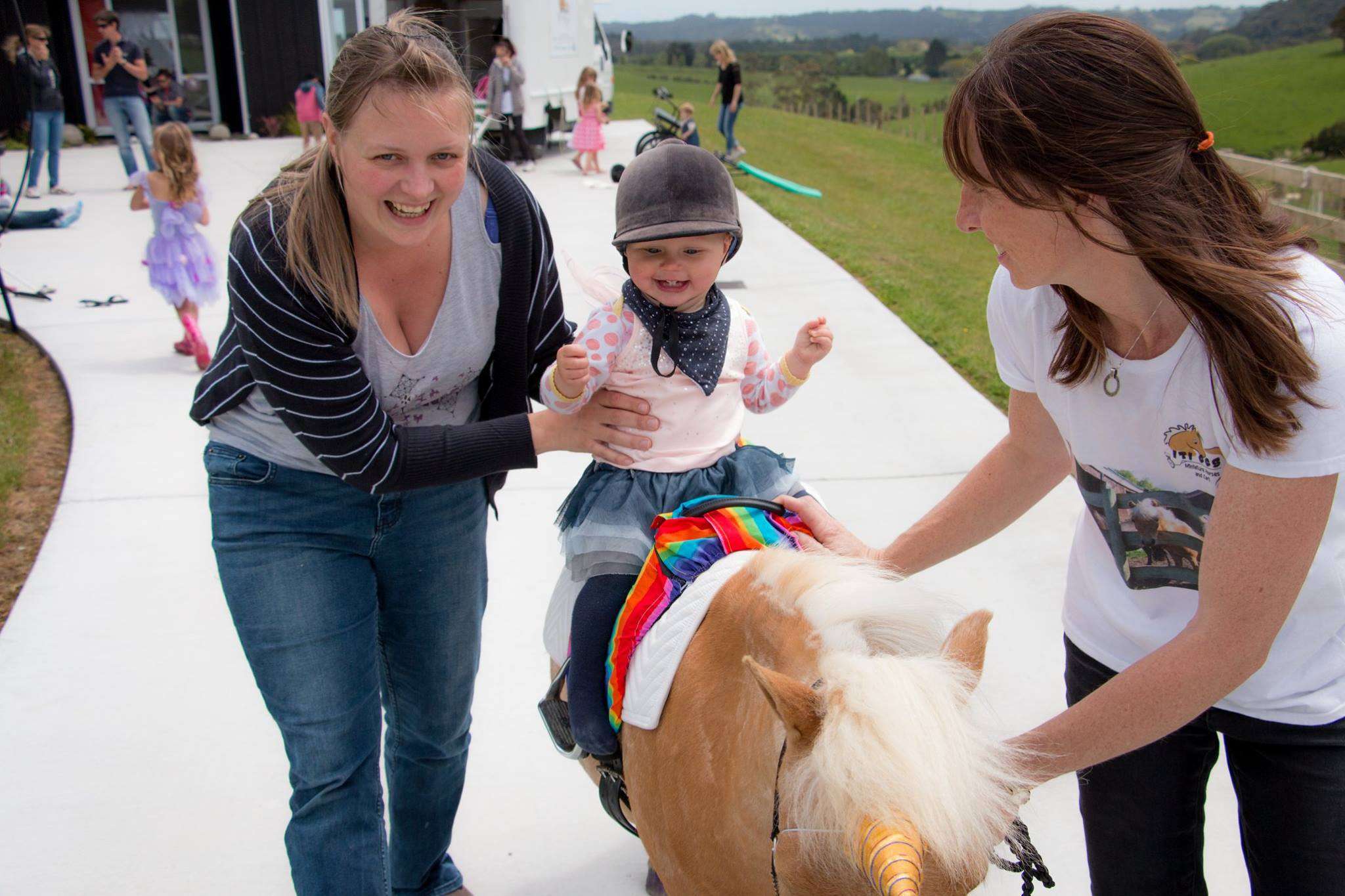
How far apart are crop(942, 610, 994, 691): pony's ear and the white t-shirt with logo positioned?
404 mm

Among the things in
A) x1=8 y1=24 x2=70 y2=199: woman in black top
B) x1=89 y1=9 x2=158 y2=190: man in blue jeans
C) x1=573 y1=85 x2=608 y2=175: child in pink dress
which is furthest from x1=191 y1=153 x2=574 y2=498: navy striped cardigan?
x1=573 y1=85 x2=608 y2=175: child in pink dress

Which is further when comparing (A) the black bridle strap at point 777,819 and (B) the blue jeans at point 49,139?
(B) the blue jeans at point 49,139

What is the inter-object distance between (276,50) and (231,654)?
17.1 metres

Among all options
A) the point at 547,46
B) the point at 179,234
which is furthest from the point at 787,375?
the point at 547,46

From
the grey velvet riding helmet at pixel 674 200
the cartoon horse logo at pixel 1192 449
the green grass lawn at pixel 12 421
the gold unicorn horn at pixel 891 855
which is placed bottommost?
the green grass lawn at pixel 12 421

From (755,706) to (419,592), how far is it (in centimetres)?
99

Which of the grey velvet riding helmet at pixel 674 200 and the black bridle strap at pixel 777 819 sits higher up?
the grey velvet riding helmet at pixel 674 200

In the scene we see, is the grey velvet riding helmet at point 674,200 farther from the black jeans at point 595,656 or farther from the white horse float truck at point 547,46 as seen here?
A: the white horse float truck at point 547,46

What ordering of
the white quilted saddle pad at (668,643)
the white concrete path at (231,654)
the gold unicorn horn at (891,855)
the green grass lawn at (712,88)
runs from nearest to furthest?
the gold unicorn horn at (891,855), the white quilted saddle pad at (668,643), the white concrete path at (231,654), the green grass lawn at (712,88)

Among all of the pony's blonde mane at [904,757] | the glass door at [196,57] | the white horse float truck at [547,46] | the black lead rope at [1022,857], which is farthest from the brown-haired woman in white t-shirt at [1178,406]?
the glass door at [196,57]

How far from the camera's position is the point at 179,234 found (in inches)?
254

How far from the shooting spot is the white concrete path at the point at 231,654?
2844 mm

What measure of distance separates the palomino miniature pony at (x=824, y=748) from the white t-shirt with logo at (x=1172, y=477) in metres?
0.41

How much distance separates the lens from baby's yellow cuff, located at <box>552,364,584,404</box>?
210cm
